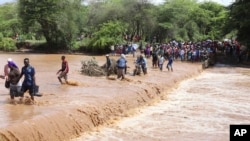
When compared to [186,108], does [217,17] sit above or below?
above

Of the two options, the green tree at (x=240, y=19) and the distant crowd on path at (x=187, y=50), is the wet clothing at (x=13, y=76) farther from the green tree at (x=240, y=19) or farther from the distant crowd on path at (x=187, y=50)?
Answer: the green tree at (x=240, y=19)

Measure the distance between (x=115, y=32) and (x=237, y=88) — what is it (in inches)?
886

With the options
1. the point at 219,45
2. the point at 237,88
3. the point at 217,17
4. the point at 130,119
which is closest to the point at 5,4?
the point at 217,17

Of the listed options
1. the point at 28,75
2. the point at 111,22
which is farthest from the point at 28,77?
the point at 111,22

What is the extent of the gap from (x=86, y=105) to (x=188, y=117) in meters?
3.86

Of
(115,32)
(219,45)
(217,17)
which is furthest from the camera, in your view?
(217,17)

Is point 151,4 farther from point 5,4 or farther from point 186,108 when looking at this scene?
point 5,4

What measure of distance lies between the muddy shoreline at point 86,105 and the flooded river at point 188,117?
48 cm

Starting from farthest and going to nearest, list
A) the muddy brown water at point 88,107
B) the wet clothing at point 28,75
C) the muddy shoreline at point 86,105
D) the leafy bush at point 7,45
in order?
the leafy bush at point 7,45
the wet clothing at point 28,75
the muddy brown water at point 88,107
the muddy shoreline at point 86,105

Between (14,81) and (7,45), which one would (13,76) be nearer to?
(14,81)

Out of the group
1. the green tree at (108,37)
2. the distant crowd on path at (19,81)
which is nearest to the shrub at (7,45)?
the green tree at (108,37)

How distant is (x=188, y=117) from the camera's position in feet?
49.6

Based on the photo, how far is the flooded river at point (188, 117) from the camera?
1248 cm

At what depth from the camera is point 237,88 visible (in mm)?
23078
